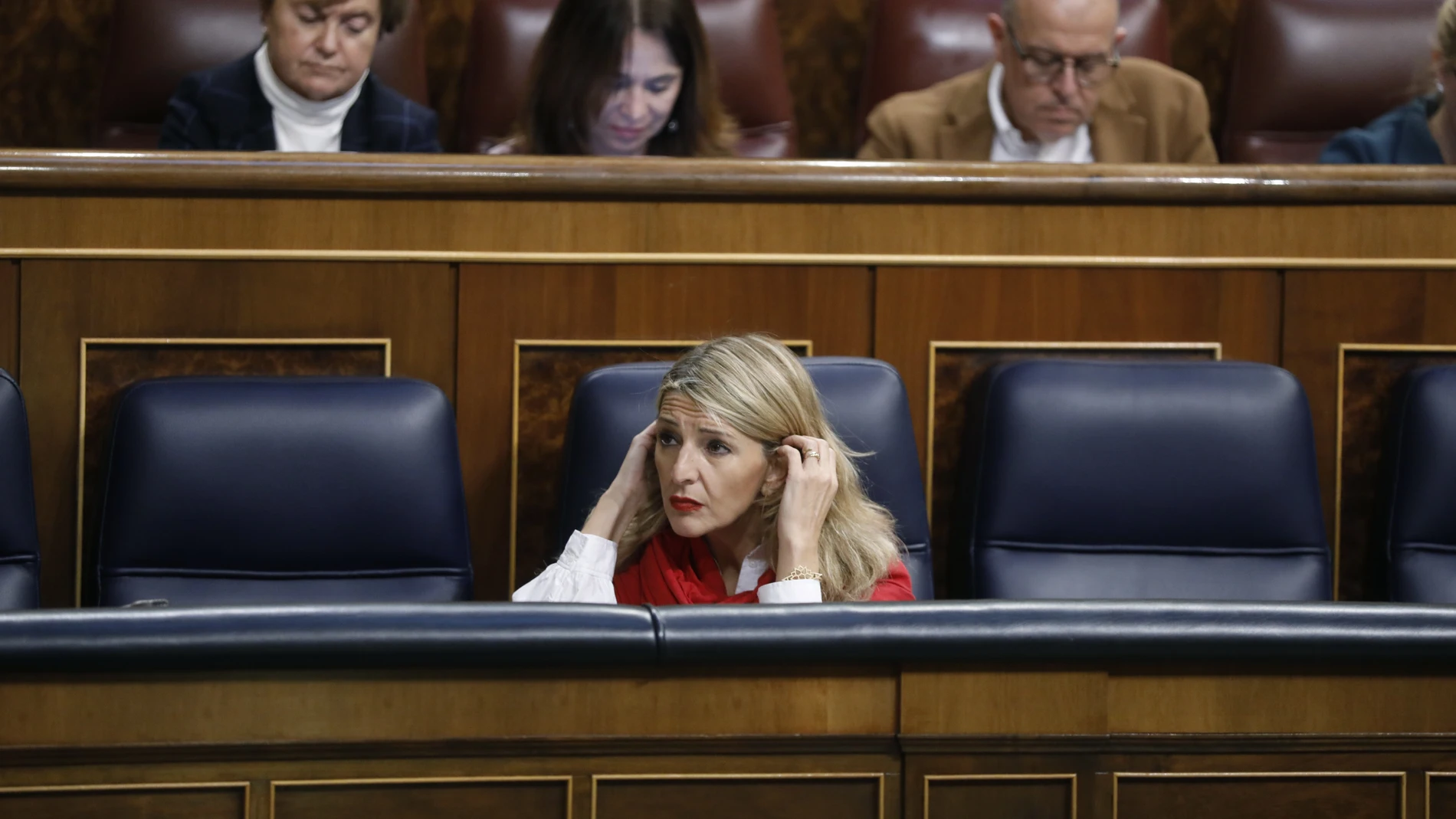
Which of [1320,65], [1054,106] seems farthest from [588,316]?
[1320,65]

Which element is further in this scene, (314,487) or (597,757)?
(314,487)

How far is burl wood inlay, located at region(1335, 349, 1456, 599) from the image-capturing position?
991 mm

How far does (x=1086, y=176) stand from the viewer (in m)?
0.97

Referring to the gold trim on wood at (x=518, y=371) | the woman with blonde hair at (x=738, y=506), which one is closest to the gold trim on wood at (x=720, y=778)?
the woman with blonde hair at (x=738, y=506)

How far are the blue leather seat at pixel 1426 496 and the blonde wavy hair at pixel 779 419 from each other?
332mm

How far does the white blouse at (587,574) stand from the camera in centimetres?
79

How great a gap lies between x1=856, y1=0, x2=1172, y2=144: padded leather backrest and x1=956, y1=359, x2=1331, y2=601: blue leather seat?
535mm

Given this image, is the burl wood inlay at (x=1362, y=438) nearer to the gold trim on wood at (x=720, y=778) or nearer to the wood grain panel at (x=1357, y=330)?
the wood grain panel at (x=1357, y=330)

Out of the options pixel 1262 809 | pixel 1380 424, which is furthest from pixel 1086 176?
pixel 1262 809

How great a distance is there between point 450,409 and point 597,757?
0.41 meters

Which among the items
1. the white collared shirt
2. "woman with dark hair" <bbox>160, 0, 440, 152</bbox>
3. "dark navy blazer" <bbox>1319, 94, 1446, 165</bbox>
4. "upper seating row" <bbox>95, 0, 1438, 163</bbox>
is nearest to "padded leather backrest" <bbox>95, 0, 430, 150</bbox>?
"upper seating row" <bbox>95, 0, 1438, 163</bbox>

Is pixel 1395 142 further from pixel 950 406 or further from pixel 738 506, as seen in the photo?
pixel 738 506

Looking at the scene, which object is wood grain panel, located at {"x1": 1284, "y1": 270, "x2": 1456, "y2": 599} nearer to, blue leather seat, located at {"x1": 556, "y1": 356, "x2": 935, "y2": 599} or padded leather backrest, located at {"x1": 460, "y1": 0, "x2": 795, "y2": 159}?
blue leather seat, located at {"x1": 556, "y1": 356, "x2": 935, "y2": 599}

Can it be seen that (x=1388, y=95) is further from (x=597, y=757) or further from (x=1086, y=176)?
(x=597, y=757)
